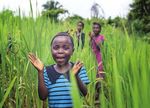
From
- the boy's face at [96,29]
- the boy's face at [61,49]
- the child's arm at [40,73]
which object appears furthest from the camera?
the boy's face at [96,29]

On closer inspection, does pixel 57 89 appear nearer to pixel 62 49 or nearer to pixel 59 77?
pixel 59 77

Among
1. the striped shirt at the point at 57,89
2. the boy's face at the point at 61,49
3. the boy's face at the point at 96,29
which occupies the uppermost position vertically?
the boy's face at the point at 96,29

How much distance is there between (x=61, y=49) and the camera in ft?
5.99

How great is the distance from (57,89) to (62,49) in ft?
0.61

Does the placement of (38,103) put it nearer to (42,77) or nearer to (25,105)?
(25,105)

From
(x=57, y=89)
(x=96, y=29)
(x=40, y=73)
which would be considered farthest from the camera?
(x=96, y=29)

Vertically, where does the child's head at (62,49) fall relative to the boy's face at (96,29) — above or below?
below

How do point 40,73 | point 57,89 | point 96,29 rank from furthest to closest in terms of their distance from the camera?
point 96,29
point 57,89
point 40,73

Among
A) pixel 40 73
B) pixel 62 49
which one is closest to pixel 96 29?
pixel 62 49

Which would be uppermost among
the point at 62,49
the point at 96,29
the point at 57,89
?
the point at 96,29

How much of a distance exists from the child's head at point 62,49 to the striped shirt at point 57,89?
0.07 m

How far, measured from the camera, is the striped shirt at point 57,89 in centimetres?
181

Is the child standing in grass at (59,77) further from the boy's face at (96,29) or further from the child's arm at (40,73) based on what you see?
the boy's face at (96,29)

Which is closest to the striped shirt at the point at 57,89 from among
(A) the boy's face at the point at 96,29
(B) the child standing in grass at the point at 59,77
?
(B) the child standing in grass at the point at 59,77
